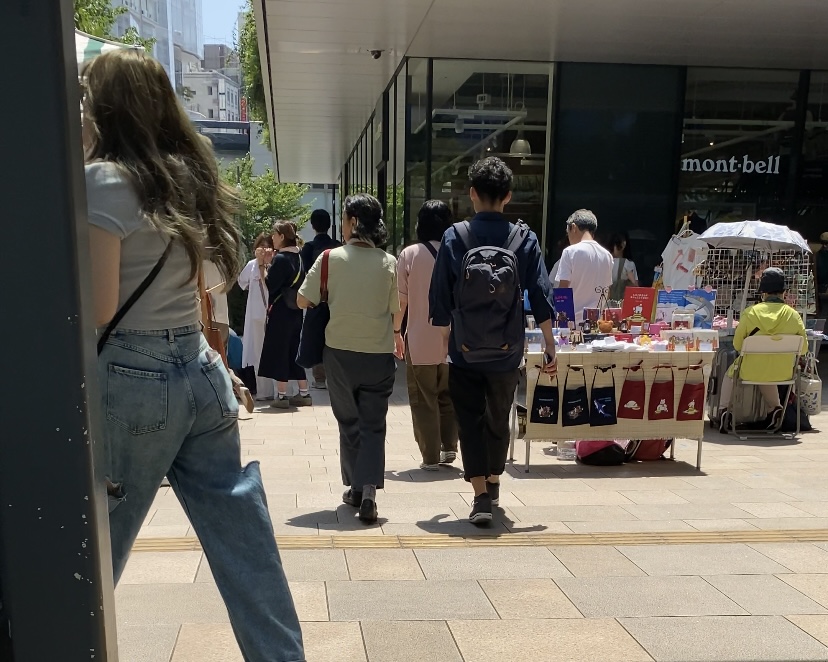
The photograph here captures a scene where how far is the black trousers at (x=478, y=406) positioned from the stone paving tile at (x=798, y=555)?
1.41 m

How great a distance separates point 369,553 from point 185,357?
6.85 ft

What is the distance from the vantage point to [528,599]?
134 inches

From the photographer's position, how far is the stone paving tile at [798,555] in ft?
12.7

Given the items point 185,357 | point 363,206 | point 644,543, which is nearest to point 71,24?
point 185,357

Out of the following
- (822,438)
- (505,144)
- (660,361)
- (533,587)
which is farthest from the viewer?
(505,144)

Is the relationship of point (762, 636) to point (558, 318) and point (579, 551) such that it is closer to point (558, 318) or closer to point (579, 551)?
point (579, 551)

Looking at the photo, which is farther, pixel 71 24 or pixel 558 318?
pixel 558 318

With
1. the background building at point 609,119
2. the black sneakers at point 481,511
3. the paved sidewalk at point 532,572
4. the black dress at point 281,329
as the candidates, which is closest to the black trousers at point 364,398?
the paved sidewalk at point 532,572

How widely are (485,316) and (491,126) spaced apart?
7.93m

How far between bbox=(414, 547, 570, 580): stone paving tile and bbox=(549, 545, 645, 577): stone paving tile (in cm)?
5

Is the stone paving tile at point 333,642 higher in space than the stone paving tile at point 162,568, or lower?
higher

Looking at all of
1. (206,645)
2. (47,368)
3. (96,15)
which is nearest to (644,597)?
(206,645)

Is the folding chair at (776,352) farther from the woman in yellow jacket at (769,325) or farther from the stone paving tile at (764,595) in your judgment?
the stone paving tile at (764,595)

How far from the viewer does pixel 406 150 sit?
1200 cm
